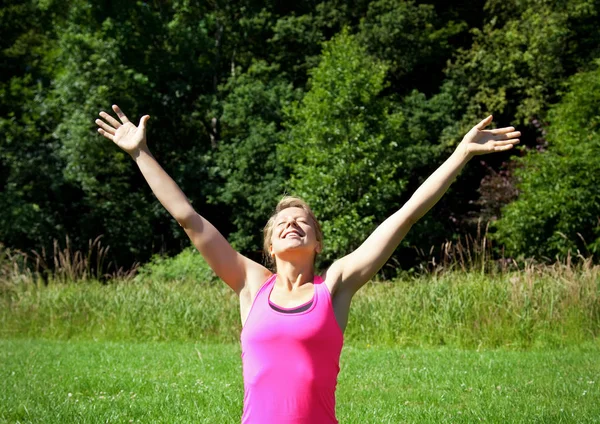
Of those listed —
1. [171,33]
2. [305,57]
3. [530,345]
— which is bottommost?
[530,345]

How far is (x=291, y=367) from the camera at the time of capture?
9.47 ft

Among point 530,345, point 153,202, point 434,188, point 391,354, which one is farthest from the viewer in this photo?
point 153,202

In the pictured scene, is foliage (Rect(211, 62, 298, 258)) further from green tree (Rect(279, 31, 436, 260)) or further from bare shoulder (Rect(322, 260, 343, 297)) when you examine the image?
bare shoulder (Rect(322, 260, 343, 297))

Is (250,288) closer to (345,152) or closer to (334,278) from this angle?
(334,278)

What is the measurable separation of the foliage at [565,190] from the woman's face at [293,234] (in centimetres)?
1487

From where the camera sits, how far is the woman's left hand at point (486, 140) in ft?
10.7

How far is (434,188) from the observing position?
10.5ft

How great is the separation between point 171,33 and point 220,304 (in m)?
15.9

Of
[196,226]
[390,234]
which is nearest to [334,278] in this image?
[390,234]

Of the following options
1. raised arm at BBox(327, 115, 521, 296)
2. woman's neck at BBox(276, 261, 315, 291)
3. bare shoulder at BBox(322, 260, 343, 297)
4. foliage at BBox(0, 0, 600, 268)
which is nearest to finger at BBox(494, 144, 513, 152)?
raised arm at BBox(327, 115, 521, 296)

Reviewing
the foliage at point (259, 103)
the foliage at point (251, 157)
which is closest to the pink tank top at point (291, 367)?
the foliage at point (259, 103)

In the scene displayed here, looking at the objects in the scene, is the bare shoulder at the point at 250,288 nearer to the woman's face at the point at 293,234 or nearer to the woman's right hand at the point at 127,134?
the woman's face at the point at 293,234

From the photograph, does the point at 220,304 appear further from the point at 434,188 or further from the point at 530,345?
the point at 434,188

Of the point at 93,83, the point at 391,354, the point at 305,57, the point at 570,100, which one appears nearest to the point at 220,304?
the point at 391,354
